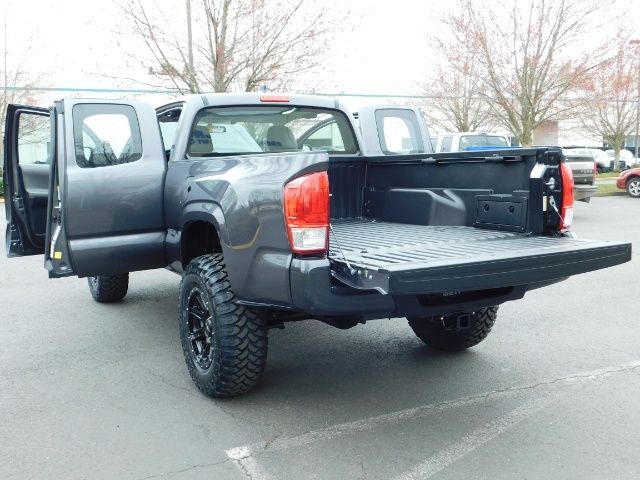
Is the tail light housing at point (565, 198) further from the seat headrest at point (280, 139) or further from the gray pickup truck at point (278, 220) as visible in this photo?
the seat headrest at point (280, 139)

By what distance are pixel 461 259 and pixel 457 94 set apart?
22039 mm

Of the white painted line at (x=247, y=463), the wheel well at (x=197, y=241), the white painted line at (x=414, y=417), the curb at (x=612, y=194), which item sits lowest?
the white painted line at (x=247, y=463)

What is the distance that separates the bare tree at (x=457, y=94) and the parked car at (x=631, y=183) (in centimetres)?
481

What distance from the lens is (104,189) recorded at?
15.6 ft

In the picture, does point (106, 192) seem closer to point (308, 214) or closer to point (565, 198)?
point (308, 214)

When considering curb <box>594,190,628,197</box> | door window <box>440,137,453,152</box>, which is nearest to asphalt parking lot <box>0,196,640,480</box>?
door window <box>440,137,453,152</box>

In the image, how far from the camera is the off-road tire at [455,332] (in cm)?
482

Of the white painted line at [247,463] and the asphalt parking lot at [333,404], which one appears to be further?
the asphalt parking lot at [333,404]

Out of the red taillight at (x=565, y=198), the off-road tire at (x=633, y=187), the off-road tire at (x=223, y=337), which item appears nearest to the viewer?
the off-road tire at (x=223, y=337)

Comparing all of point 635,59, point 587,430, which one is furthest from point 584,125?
point 587,430

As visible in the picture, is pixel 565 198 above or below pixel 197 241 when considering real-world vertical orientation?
above

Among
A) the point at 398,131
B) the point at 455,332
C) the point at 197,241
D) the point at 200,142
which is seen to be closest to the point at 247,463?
the point at 197,241

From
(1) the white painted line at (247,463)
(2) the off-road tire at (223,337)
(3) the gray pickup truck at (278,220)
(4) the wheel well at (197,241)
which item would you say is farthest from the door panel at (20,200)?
(1) the white painted line at (247,463)

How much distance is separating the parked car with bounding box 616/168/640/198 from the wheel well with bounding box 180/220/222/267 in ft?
62.7
